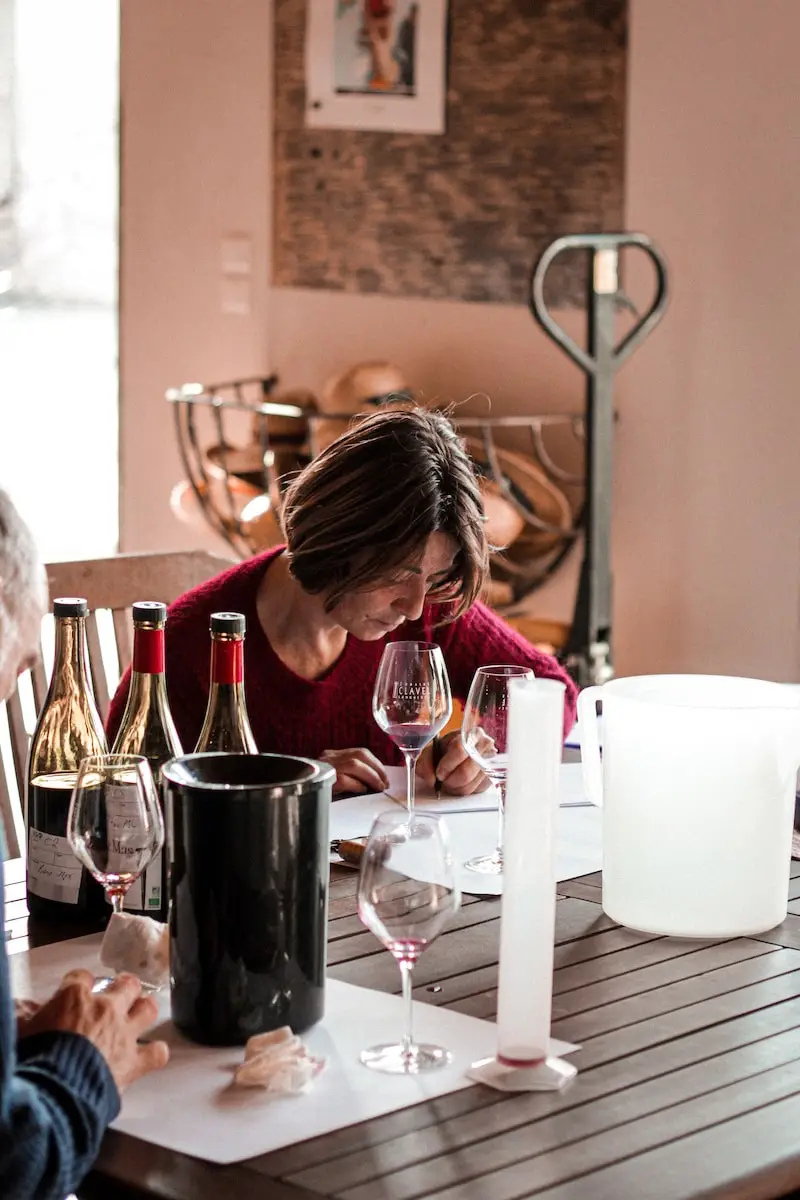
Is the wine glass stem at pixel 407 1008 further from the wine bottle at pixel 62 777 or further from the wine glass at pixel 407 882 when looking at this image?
the wine bottle at pixel 62 777

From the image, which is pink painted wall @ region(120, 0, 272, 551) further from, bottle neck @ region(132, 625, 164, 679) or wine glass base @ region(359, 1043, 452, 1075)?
wine glass base @ region(359, 1043, 452, 1075)

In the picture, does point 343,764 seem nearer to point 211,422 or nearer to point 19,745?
point 19,745

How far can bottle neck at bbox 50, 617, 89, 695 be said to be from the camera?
1.50 meters

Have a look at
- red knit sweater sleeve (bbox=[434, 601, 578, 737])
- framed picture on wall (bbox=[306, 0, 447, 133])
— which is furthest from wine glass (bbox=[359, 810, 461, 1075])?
framed picture on wall (bbox=[306, 0, 447, 133])

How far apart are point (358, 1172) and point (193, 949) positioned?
226 mm

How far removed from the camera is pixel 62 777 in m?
1.44

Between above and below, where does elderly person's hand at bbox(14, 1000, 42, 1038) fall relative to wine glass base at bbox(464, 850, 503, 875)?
above

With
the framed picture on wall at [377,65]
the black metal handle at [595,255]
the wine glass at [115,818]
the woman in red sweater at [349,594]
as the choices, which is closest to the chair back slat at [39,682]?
the woman in red sweater at [349,594]

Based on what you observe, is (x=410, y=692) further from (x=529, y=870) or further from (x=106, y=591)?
(x=106, y=591)

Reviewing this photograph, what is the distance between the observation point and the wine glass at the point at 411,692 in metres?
1.60

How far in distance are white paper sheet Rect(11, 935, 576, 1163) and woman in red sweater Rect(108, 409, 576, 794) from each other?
0.57m

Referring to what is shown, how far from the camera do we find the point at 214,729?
4.97 feet

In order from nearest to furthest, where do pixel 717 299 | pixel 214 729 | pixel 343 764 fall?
pixel 214 729 → pixel 343 764 → pixel 717 299

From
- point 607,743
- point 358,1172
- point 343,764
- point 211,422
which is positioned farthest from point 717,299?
point 358,1172
